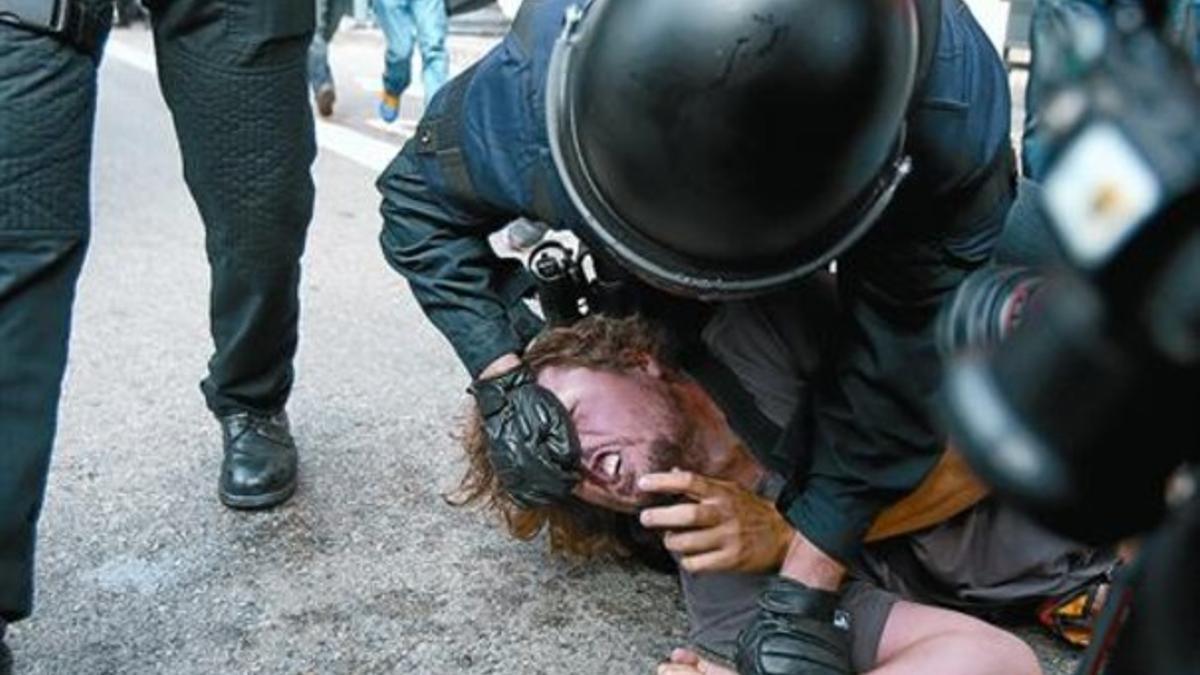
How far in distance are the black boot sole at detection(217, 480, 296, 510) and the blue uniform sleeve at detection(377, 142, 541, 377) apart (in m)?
0.47

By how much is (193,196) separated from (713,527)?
90cm

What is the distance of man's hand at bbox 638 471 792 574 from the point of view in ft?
5.16

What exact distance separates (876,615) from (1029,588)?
270mm

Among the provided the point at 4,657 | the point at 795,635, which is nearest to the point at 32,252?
the point at 4,657

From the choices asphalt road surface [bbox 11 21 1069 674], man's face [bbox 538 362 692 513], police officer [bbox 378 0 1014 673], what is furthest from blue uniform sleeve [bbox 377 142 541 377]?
asphalt road surface [bbox 11 21 1069 674]

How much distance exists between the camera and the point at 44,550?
6.29 feet

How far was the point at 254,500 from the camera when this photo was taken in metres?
2.04

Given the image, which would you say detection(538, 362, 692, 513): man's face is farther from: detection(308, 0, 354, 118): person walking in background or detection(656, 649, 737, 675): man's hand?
detection(308, 0, 354, 118): person walking in background

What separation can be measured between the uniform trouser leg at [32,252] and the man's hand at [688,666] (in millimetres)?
710

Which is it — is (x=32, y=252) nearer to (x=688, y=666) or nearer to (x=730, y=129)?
(x=730, y=129)

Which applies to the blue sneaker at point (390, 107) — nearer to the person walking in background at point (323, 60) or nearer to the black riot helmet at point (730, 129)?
the person walking in background at point (323, 60)

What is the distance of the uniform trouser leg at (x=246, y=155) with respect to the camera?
1.75 meters

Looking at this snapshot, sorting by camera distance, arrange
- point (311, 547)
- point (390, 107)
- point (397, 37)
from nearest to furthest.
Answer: point (311, 547)
point (397, 37)
point (390, 107)

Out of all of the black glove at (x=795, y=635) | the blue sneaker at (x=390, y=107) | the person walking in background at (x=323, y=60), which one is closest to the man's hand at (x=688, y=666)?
the black glove at (x=795, y=635)
